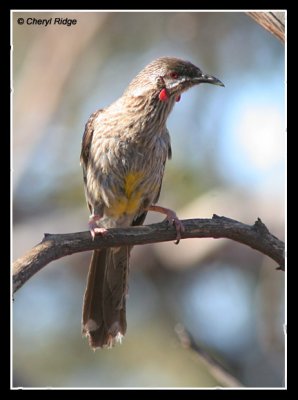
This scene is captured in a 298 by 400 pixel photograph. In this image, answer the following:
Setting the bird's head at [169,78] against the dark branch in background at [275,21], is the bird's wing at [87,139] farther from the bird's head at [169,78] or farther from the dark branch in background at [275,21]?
the dark branch in background at [275,21]

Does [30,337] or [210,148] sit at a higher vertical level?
[210,148]

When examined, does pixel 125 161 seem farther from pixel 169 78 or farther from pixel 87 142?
pixel 169 78

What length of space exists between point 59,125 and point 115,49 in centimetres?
107

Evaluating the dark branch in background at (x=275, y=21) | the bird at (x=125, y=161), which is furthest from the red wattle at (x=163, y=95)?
the dark branch in background at (x=275, y=21)

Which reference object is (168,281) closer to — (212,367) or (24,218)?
(24,218)

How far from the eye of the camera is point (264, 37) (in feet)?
22.0

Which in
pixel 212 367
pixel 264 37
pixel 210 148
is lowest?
pixel 212 367

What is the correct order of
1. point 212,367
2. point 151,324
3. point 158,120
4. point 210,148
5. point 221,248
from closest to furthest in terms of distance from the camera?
point 212,367 → point 158,120 → point 210,148 → point 221,248 → point 151,324

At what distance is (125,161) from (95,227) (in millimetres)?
605

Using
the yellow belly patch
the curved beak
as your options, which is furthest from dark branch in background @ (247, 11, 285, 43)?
the yellow belly patch

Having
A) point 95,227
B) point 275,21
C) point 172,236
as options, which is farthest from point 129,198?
point 275,21

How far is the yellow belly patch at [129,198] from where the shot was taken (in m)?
4.95

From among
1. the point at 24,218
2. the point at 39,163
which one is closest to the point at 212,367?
the point at 39,163

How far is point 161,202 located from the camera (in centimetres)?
712
